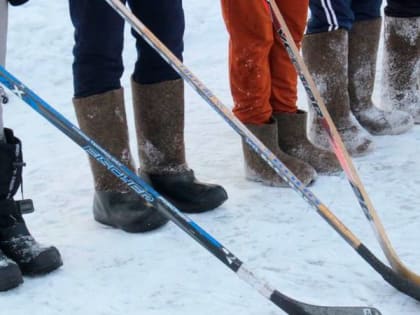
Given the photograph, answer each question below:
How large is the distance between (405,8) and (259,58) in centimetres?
99

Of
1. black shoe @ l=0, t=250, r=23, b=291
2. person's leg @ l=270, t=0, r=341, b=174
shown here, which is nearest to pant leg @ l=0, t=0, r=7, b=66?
black shoe @ l=0, t=250, r=23, b=291

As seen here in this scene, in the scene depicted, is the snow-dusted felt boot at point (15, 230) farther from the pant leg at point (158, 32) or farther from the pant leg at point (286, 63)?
the pant leg at point (286, 63)

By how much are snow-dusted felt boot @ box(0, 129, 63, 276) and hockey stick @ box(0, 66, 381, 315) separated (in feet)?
0.88

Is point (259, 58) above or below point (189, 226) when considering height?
above

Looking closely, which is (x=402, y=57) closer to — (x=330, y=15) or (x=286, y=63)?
(x=330, y=15)

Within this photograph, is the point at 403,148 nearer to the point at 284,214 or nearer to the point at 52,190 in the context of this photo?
the point at 284,214

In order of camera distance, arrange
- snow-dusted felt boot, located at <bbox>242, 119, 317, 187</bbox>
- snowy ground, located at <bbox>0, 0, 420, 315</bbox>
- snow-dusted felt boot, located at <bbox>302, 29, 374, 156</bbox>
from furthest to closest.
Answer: snow-dusted felt boot, located at <bbox>302, 29, 374, 156</bbox>, snow-dusted felt boot, located at <bbox>242, 119, 317, 187</bbox>, snowy ground, located at <bbox>0, 0, 420, 315</bbox>

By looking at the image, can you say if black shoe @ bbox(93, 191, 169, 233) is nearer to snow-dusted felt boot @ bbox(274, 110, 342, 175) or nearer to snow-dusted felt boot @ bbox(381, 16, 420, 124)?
snow-dusted felt boot @ bbox(274, 110, 342, 175)

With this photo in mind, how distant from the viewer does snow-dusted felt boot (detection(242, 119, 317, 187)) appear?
2.73 m

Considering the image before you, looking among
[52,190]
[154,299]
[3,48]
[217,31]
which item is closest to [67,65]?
[217,31]

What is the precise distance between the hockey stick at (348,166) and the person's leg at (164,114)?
35cm

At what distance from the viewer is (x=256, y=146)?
2.14 metres

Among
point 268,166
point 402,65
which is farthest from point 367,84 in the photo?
point 268,166

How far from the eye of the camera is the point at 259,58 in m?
2.68
